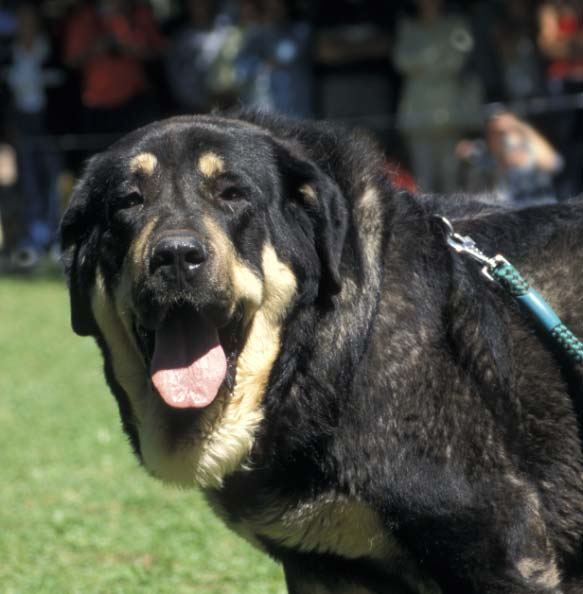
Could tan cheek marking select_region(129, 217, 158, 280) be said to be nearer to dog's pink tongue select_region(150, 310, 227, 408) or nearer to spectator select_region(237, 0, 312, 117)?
dog's pink tongue select_region(150, 310, 227, 408)

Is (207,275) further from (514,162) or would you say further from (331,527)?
(514,162)

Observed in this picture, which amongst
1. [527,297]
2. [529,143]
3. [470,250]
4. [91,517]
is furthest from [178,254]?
[529,143]

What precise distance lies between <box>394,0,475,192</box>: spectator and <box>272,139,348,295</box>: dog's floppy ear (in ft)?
26.2

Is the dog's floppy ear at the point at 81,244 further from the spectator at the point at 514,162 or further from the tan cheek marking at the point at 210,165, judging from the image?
the spectator at the point at 514,162

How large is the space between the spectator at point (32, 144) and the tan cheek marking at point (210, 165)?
409 inches

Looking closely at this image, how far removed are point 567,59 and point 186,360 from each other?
316 inches

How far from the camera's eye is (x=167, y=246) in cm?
354

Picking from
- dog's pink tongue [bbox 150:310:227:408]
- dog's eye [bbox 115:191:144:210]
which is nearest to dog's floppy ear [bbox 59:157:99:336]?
dog's eye [bbox 115:191:144:210]

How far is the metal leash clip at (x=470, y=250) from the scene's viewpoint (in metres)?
3.76

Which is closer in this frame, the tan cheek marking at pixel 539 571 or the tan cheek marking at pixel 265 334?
the tan cheek marking at pixel 539 571

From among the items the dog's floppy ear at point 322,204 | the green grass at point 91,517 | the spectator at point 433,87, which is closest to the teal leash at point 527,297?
the dog's floppy ear at point 322,204

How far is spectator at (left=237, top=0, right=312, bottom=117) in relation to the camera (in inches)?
492

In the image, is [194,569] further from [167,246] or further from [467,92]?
[467,92]

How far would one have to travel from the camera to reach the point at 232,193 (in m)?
3.80
